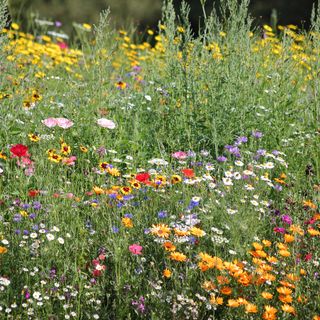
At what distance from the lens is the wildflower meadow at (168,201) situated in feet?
9.48

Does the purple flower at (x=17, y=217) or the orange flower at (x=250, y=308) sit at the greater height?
the purple flower at (x=17, y=217)

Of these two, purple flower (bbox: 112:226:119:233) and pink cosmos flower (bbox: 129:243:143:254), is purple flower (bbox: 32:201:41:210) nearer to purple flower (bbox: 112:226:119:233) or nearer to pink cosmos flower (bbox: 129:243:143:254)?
purple flower (bbox: 112:226:119:233)

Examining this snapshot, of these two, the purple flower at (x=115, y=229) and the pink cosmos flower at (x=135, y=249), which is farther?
the purple flower at (x=115, y=229)

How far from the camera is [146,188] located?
366cm

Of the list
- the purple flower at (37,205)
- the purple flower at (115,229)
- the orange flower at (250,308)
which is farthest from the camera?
the purple flower at (37,205)

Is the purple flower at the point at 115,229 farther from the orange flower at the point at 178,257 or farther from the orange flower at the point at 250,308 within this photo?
the orange flower at the point at 250,308

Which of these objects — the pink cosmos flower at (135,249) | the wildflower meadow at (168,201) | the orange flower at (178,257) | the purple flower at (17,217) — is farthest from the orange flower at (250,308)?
the purple flower at (17,217)

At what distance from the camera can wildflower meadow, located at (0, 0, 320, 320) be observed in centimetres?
289

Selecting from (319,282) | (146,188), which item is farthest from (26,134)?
(319,282)

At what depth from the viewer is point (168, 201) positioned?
3.62 m

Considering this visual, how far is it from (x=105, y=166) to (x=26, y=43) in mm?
4171

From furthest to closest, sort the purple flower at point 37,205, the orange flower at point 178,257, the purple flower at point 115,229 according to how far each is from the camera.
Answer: the purple flower at point 37,205 → the purple flower at point 115,229 → the orange flower at point 178,257

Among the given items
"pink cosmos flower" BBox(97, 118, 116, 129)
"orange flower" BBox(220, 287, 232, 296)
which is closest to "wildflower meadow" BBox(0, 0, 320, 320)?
"orange flower" BBox(220, 287, 232, 296)

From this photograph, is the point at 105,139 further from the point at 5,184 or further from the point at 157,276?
the point at 157,276
